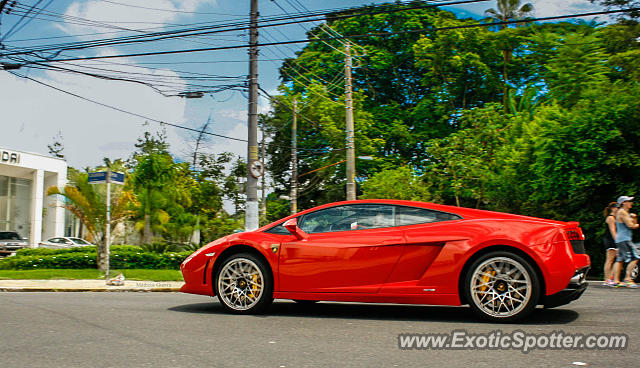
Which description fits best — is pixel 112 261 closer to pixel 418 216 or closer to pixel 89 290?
pixel 89 290

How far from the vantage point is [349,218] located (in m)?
A: 6.80

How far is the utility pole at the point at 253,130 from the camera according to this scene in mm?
15894

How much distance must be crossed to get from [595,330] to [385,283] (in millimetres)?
2080

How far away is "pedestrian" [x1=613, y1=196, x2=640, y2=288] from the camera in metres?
10.8

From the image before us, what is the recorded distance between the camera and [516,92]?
35219 mm

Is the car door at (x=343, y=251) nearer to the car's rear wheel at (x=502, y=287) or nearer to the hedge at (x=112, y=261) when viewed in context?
the car's rear wheel at (x=502, y=287)

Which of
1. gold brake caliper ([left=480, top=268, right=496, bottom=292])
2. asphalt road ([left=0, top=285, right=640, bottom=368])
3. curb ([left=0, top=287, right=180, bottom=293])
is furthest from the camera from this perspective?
curb ([left=0, top=287, right=180, bottom=293])

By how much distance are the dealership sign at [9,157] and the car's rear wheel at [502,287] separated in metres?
35.4

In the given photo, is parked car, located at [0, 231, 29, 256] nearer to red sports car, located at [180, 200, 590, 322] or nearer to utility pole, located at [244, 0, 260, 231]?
utility pole, located at [244, 0, 260, 231]

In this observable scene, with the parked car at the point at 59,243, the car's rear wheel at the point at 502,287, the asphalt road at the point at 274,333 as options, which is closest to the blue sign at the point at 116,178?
the asphalt road at the point at 274,333

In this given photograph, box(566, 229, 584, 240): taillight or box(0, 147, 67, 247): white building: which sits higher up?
box(0, 147, 67, 247): white building

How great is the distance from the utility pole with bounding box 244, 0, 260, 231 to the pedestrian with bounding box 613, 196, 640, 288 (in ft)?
28.3

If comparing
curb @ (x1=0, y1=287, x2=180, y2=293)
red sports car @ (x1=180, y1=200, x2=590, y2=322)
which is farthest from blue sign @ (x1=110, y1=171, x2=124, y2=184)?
red sports car @ (x1=180, y1=200, x2=590, y2=322)

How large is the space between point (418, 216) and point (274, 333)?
2.07 m
